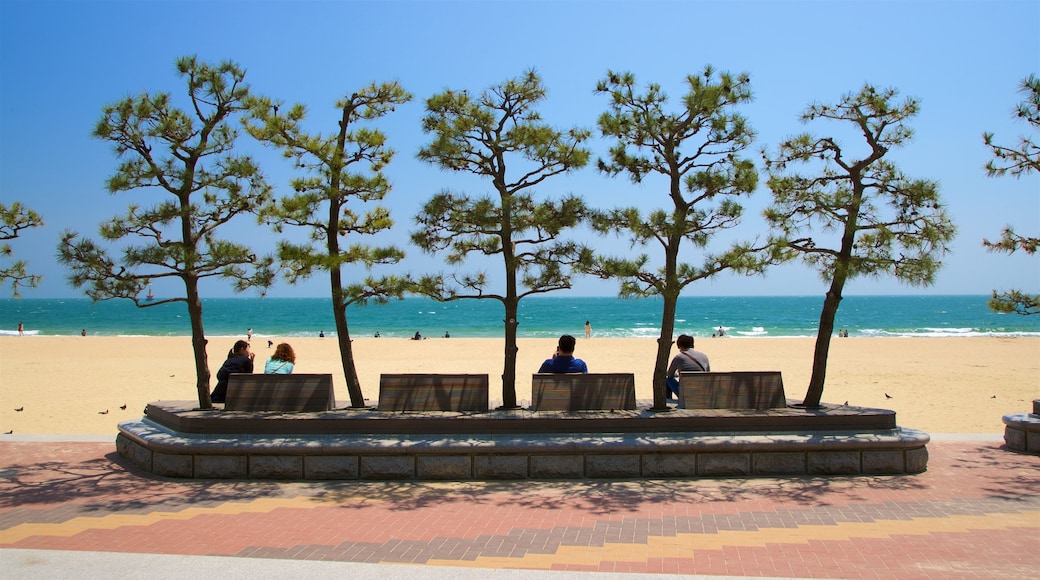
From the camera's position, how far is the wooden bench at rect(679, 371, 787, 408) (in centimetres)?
896

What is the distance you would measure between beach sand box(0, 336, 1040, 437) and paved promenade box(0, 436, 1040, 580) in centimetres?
352

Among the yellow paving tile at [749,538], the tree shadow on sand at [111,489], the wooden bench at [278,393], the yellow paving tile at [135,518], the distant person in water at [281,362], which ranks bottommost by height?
the tree shadow on sand at [111,489]

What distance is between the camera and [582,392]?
907 cm

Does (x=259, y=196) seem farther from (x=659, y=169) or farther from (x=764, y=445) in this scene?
(x=764, y=445)

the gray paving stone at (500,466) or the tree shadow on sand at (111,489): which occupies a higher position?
the gray paving stone at (500,466)

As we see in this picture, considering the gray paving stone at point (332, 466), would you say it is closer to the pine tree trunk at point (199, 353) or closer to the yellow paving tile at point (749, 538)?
the pine tree trunk at point (199, 353)

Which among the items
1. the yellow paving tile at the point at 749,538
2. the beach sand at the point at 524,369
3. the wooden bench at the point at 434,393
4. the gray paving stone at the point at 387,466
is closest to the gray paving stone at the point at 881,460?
the yellow paving tile at the point at 749,538

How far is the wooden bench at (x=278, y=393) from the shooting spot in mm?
9125

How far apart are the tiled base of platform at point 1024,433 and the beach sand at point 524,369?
2.27m

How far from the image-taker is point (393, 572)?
5.09 m

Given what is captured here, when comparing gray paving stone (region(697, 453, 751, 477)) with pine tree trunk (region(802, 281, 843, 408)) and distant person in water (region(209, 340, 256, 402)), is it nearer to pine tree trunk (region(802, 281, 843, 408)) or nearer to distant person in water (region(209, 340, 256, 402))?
pine tree trunk (region(802, 281, 843, 408))

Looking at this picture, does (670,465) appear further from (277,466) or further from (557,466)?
(277,466)

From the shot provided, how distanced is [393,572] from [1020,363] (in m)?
29.0

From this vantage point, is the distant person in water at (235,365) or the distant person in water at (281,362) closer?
the distant person in water at (235,365)
